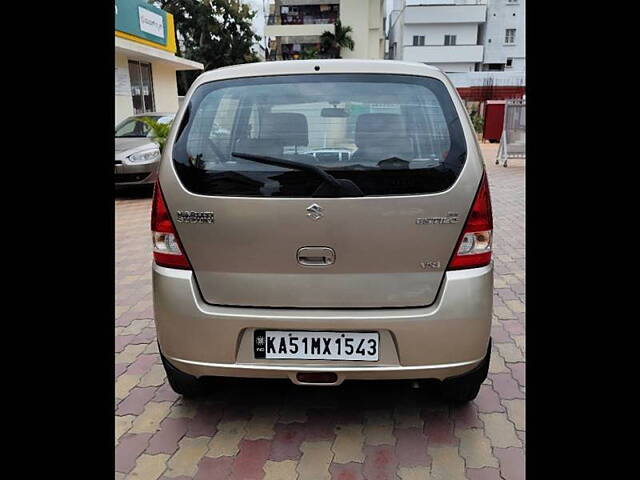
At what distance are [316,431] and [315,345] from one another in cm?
57

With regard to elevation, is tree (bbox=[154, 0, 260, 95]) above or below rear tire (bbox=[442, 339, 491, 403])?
above

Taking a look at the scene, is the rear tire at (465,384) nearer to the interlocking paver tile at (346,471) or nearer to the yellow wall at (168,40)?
the interlocking paver tile at (346,471)

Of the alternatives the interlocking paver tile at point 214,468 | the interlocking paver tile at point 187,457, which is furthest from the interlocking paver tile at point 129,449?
the interlocking paver tile at point 214,468

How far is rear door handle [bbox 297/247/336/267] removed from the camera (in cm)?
218

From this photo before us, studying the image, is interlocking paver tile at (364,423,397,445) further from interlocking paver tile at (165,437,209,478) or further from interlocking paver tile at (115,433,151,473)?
interlocking paver tile at (115,433,151,473)

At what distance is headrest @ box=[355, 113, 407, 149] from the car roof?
0.22 meters

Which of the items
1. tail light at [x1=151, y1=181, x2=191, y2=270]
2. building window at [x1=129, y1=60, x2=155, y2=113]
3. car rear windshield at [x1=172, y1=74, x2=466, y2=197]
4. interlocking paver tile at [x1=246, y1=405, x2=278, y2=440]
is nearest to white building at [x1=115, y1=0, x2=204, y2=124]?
building window at [x1=129, y1=60, x2=155, y2=113]

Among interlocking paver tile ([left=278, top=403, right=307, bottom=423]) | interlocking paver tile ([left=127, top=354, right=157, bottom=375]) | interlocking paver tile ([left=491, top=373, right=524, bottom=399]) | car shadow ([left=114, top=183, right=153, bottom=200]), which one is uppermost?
car shadow ([left=114, top=183, right=153, bottom=200])

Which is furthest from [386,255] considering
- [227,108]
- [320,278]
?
[227,108]

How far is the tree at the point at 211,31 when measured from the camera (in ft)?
119

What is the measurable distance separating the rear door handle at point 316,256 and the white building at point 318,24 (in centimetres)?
3475
